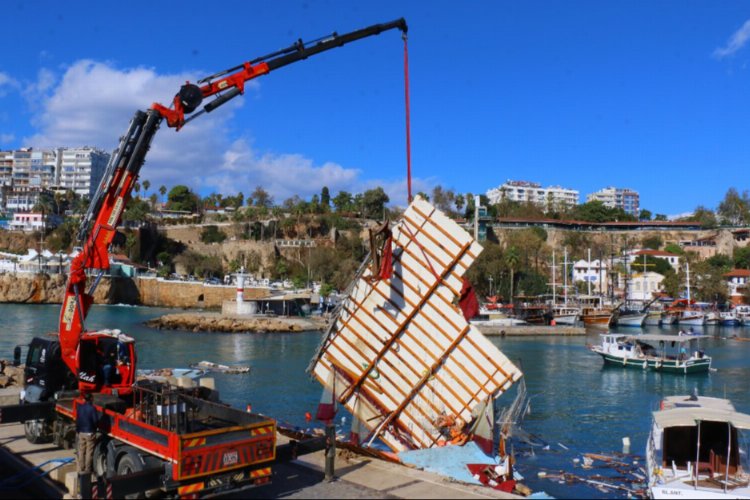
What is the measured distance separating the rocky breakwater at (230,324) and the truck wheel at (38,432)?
56946 millimetres

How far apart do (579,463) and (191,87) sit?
16352 millimetres

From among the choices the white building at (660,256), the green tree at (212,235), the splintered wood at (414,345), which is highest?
the green tree at (212,235)

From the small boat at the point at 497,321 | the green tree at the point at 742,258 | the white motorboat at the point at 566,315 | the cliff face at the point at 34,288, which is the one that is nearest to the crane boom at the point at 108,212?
the small boat at the point at 497,321

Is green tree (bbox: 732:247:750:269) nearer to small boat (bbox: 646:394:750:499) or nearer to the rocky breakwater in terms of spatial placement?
the rocky breakwater

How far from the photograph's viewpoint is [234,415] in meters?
11.9

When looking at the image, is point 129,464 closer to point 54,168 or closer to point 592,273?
point 592,273

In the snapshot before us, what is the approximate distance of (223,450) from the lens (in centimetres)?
1017

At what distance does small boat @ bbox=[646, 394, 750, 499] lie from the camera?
1481cm

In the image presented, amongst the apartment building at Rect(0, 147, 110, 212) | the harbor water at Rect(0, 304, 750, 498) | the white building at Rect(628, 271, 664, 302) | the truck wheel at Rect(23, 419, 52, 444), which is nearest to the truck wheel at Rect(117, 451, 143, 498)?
the truck wheel at Rect(23, 419, 52, 444)

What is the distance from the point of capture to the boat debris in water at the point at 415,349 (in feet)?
52.0

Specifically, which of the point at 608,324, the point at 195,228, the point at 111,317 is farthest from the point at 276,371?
the point at 195,228

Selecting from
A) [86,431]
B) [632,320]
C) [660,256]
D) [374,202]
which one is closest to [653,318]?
[632,320]

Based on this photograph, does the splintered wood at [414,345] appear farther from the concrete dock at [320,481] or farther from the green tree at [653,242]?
the green tree at [653,242]

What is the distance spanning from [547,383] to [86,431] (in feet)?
104
